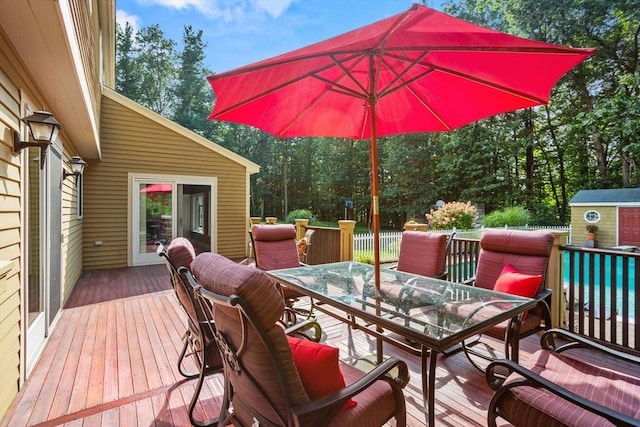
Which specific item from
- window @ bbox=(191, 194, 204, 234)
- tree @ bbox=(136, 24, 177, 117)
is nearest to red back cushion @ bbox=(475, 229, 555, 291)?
window @ bbox=(191, 194, 204, 234)

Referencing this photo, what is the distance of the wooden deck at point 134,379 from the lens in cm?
210

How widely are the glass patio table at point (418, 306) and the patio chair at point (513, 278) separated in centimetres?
14

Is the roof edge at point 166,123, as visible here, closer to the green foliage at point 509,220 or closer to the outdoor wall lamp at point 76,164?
the outdoor wall lamp at point 76,164

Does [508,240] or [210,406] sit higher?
[508,240]

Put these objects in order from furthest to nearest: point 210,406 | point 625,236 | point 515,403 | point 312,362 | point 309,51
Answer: point 625,236 → point 210,406 → point 309,51 → point 515,403 → point 312,362

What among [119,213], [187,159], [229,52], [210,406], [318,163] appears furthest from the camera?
[318,163]

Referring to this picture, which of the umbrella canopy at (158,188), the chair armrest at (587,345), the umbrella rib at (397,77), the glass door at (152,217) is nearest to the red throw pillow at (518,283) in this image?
the chair armrest at (587,345)

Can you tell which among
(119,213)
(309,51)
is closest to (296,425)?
(309,51)

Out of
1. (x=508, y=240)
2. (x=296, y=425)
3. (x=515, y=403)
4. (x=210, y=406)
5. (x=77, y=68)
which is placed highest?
(x=77, y=68)

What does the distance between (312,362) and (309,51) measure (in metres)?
1.73

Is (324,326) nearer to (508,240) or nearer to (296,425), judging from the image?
(508,240)

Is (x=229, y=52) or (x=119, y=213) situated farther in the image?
(x=229, y=52)

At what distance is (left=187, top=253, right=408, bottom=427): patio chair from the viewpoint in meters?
1.14

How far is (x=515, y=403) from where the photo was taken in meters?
1.48
